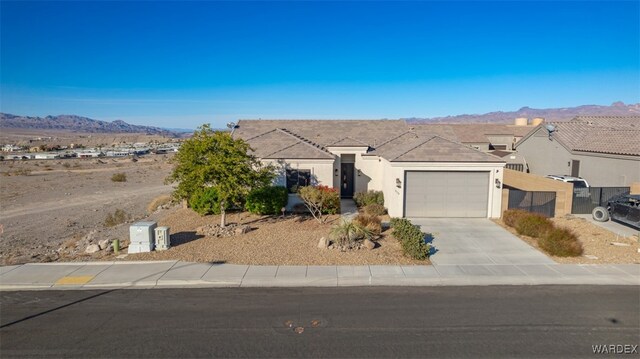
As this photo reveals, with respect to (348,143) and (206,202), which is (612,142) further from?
(206,202)

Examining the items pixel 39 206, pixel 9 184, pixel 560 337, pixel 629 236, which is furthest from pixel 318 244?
pixel 9 184

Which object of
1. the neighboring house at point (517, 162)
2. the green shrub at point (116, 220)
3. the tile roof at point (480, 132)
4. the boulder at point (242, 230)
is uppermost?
the tile roof at point (480, 132)

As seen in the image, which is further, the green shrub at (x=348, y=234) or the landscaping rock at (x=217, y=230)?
the landscaping rock at (x=217, y=230)

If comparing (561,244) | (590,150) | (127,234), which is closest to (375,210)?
(561,244)

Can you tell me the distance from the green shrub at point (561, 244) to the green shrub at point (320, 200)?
9.11 metres

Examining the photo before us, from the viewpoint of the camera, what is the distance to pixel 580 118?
32938 mm

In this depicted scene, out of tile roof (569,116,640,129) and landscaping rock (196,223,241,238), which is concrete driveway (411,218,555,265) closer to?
landscaping rock (196,223,241,238)

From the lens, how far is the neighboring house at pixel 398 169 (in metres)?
19.4

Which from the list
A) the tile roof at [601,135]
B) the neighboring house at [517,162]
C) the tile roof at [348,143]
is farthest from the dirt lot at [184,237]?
the neighboring house at [517,162]

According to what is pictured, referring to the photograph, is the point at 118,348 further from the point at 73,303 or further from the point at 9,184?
the point at 9,184

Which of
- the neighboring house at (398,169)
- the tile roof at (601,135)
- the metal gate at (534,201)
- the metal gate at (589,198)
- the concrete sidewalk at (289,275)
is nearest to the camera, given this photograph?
the concrete sidewalk at (289,275)

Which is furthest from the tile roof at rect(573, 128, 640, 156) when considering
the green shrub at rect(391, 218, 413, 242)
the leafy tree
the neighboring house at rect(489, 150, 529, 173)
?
the leafy tree

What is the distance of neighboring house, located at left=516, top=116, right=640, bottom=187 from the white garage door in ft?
37.3

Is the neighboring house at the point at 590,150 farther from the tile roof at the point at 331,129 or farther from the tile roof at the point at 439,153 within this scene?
the tile roof at the point at 331,129
